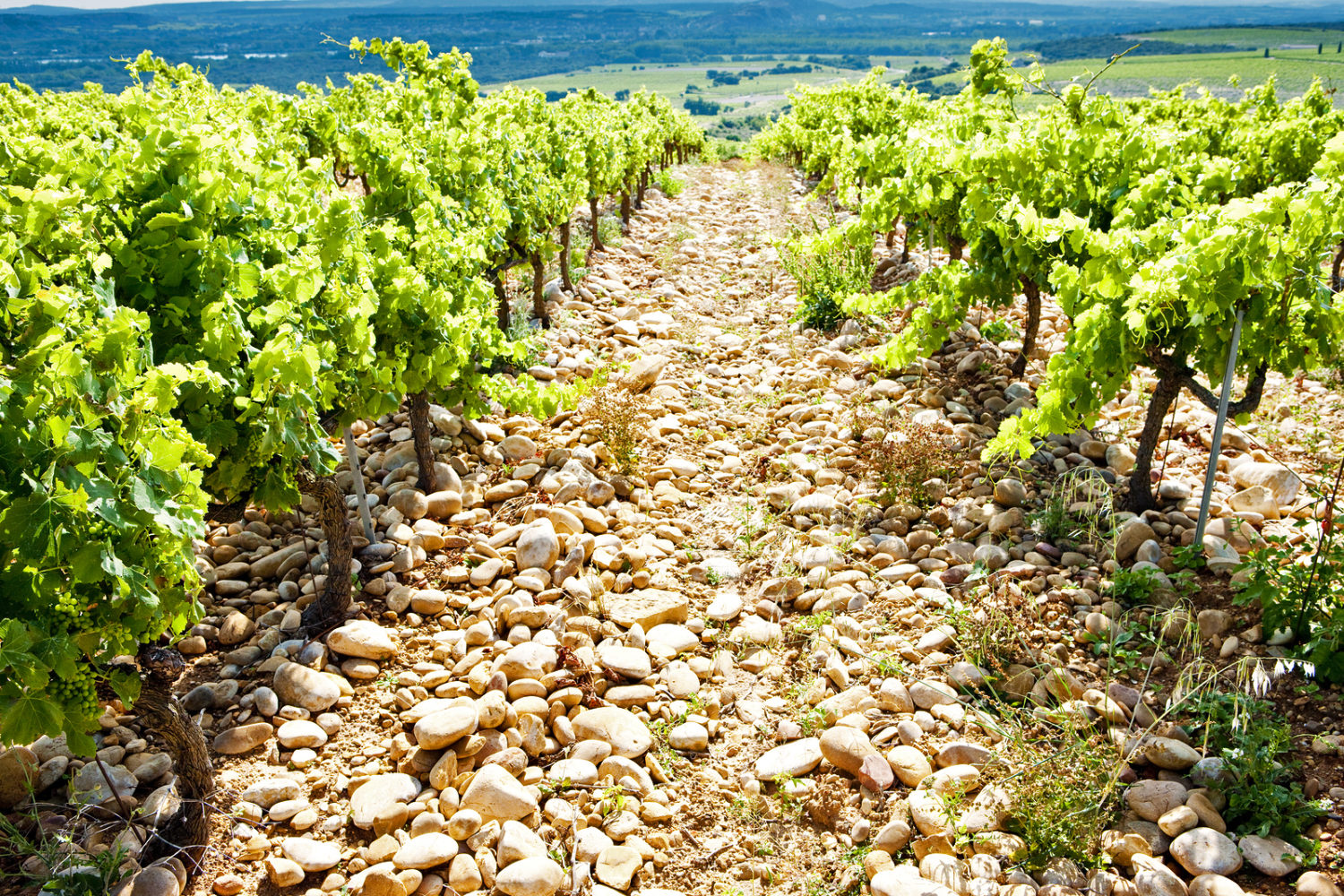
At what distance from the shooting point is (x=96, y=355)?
→ 2.68 meters

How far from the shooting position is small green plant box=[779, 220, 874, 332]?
357 inches

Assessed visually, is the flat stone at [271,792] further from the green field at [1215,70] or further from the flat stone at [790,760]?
the green field at [1215,70]

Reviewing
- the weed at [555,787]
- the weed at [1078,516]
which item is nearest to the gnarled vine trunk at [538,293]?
the weed at [1078,516]

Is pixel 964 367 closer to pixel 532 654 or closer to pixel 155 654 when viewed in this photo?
pixel 532 654

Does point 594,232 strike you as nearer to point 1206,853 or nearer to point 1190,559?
point 1190,559

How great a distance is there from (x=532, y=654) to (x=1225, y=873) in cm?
313

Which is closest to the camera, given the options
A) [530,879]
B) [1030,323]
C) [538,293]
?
[530,879]

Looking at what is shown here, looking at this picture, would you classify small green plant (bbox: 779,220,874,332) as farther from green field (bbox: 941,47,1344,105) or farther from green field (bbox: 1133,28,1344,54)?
green field (bbox: 1133,28,1344,54)

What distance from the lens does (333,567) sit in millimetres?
4520

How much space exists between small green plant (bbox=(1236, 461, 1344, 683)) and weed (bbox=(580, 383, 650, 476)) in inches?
158

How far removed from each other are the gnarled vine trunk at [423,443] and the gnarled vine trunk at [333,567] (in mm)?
1203

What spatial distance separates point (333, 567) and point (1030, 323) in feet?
19.4

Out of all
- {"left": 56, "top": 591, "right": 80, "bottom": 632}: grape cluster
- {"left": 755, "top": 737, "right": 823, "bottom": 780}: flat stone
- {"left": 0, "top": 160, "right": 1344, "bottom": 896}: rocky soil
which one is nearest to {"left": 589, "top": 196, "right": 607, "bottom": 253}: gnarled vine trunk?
{"left": 0, "top": 160, "right": 1344, "bottom": 896}: rocky soil

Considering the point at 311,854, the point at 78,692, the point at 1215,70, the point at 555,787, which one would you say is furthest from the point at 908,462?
the point at 1215,70
